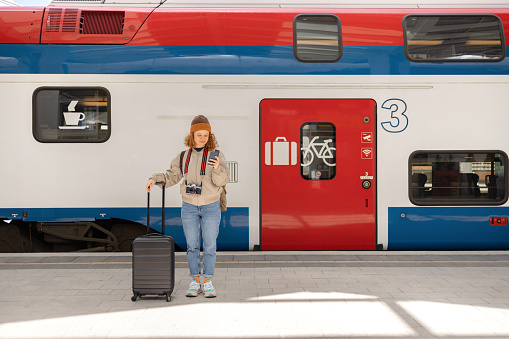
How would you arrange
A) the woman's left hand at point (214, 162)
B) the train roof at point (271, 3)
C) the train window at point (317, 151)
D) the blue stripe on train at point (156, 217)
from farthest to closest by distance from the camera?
the train roof at point (271, 3)
the train window at point (317, 151)
the blue stripe on train at point (156, 217)
the woman's left hand at point (214, 162)

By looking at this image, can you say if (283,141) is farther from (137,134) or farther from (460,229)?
(460,229)

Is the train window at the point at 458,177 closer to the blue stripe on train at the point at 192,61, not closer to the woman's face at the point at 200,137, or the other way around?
the blue stripe on train at the point at 192,61

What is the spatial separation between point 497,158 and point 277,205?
3.04 metres

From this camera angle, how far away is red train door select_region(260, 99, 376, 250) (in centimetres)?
618

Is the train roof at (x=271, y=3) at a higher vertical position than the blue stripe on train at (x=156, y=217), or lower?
higher


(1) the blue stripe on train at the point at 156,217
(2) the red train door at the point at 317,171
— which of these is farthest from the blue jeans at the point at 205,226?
(2) the red train door at the point at 317,171

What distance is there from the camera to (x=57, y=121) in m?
6.16

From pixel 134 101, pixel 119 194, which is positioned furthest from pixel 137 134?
pixel 119 194

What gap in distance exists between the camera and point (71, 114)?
20.3 ft

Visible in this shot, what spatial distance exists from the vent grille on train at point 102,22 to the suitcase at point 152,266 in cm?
316

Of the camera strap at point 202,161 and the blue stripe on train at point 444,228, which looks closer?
the camera strap at point 202,161

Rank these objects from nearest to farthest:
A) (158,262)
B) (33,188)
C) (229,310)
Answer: (229,310) → (158,262) → (33,188)

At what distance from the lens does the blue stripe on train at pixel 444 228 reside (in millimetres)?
6270

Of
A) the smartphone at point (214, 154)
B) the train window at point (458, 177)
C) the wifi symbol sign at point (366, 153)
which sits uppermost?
the wifi symbol sign at point (366, 153)
